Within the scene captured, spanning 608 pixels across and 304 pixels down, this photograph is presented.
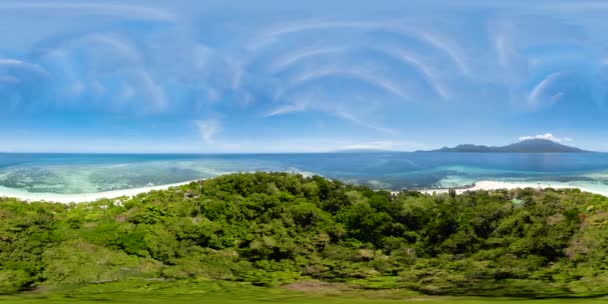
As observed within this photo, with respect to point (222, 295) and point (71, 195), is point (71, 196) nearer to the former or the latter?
point (71, 195)

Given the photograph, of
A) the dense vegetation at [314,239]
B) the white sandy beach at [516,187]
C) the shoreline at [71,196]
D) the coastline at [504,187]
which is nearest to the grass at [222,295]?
the dense vegetation at [314,239]

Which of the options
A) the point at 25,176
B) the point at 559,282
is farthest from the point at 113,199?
the point at 559,282

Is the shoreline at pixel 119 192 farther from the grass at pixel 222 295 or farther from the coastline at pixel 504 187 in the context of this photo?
Answer: the grass at pixel 222 295

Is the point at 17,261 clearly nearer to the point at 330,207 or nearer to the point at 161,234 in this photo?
the point at 161,234

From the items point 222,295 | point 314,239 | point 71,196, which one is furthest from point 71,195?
point 222,295

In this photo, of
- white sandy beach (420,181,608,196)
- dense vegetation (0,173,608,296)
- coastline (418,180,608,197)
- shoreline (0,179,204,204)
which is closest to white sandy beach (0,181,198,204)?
shoreline (0,179,204,204)
